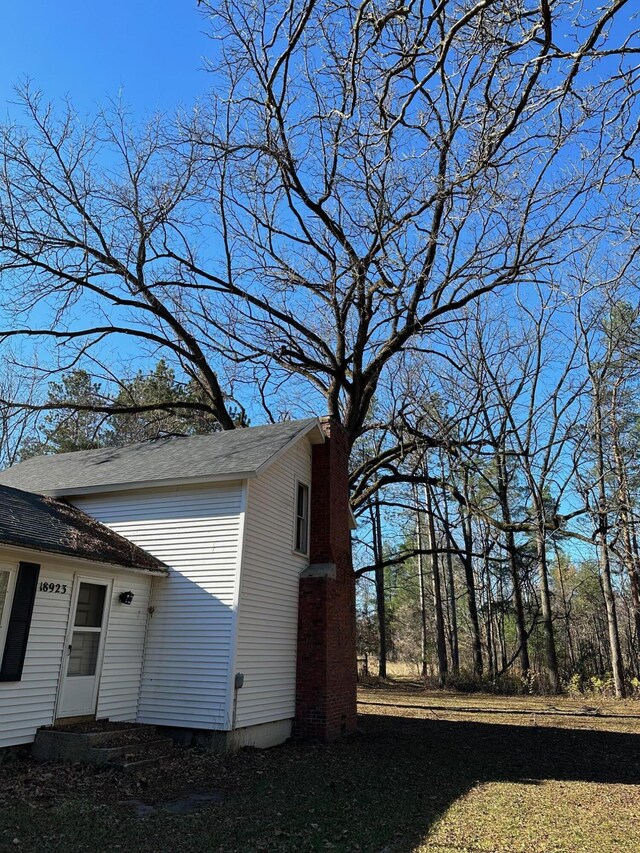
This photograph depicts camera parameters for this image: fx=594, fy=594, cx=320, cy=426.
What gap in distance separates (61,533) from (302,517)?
4.63 m

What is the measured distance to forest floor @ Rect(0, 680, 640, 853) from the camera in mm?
5191

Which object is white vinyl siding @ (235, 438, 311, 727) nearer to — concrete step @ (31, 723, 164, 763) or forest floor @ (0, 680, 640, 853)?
forest floor @ (0, 680, 640, 853)

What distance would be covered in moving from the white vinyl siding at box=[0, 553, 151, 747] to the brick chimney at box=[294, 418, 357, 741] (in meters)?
2.99

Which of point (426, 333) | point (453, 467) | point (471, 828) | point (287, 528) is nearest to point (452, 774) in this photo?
point (471, 828)

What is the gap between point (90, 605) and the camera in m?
8.99

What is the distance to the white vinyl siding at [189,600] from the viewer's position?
8.95 metres

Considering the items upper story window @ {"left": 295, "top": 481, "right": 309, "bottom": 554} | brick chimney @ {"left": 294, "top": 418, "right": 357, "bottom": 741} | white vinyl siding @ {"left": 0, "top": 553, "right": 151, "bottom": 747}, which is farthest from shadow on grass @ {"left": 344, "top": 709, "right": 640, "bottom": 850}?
white vinyl siding @ {"left": 0, "top": 553, "right": 151, "bottom": 747}

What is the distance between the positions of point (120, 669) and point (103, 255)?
32.6 feet

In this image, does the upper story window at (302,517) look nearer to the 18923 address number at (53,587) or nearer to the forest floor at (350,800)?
the forest floor at (350,800)

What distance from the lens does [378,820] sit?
590cm

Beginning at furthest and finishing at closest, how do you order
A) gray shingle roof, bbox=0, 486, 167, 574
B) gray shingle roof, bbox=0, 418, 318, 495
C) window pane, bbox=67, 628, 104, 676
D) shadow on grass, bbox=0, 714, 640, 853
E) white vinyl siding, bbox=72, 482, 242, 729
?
gray shingle roof, bbox=0, 418, 318, 495 < white vinyl siding, bbox=72, 482, 242, 729 < window pane, bbox=67, 628, 104, 676 < gray shingle roof, bbox=0, 486, 167, 574 < shadow on grass, bbox=0, 714, 640, 853

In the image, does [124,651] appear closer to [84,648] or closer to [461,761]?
[84,648]

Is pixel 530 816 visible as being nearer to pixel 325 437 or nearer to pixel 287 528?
pixel 287 528

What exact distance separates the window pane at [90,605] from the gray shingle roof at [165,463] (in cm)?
195
